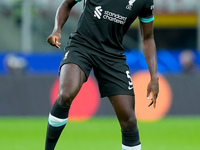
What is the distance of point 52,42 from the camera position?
20.2 feet

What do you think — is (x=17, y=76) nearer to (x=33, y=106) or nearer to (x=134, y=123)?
(x=33, y=106)

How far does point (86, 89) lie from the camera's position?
1462 centimetres

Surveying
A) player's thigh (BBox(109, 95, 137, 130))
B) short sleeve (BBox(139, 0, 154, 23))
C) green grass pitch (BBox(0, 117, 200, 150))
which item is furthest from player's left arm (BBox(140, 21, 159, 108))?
green grass pitch (BBox(0, 117, 200, 150))

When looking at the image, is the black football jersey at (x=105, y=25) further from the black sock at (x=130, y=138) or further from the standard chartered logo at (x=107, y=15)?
the black sock at (x=130, y=138)

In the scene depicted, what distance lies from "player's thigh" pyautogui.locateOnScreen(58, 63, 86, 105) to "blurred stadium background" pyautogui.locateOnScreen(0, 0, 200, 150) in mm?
3137

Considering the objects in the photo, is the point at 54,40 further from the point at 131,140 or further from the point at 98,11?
the point at 131,140

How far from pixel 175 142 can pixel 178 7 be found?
11544 mm

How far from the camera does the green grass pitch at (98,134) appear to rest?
961cm

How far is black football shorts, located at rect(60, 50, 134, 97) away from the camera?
6391 millimetres

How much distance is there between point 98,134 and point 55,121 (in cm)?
556

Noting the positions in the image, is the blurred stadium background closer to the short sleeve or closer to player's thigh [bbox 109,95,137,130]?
player's thigh [bbox 109,95,137,130]

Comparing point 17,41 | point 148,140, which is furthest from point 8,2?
point 148,140

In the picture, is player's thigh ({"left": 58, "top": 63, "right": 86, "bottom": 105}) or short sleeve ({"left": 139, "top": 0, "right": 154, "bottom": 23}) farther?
short sleeve ({"left": 139, "top": 0, "right": 154, "bottom": 23})

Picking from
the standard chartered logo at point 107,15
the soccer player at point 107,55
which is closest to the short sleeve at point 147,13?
the soccer player at point 107,55
